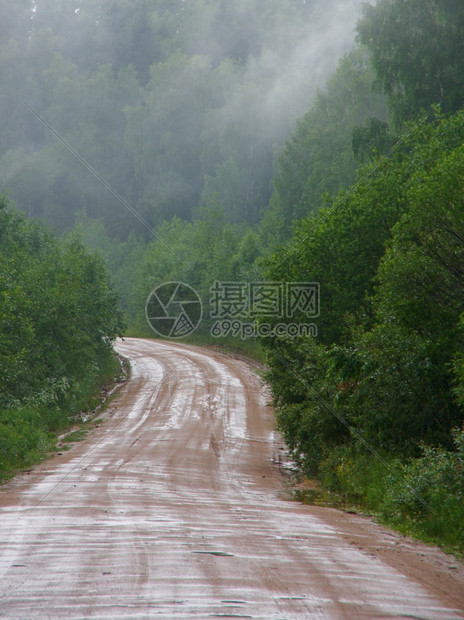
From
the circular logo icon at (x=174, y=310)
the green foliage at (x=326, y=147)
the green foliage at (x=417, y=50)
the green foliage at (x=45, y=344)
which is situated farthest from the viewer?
the circular logo icon at (x=174, y=310)

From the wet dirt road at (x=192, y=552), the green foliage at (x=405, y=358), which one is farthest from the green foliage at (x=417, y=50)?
the wet dirt road at (x=192, y=552)

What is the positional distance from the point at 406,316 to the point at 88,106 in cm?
11336

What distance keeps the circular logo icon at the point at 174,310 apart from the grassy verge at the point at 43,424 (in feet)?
62.5

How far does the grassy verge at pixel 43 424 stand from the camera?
1327cm

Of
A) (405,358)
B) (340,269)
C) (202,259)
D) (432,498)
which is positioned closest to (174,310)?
(202,259)

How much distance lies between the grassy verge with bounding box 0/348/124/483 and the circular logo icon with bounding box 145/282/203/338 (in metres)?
19.1

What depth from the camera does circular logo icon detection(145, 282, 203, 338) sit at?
4606 centimetres

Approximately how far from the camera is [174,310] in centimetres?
4828

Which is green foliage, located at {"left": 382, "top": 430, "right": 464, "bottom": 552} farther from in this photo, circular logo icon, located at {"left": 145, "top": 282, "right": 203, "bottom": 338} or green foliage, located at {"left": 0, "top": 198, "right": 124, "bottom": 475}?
circular logo icon, located at {"left": 145, "top": 282, "right": 203, "bottom": 338}

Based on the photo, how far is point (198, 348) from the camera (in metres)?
37.6

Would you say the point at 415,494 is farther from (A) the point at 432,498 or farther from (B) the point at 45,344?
(B) the point at 45,344

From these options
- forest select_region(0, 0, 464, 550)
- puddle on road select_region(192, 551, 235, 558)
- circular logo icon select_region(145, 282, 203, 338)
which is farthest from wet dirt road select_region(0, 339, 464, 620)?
circular logo icon select_region(145, 282, 203, 338)

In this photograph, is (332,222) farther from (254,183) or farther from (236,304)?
(254,183)

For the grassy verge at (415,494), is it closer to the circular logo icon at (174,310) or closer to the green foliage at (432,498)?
the green foliage at (432,498)
